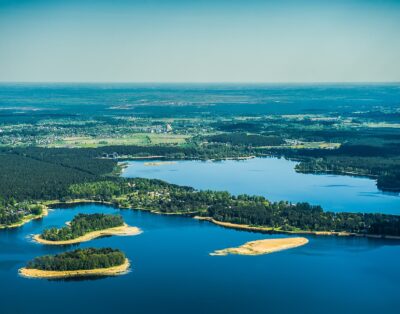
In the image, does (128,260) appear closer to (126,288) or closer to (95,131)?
(126,288)

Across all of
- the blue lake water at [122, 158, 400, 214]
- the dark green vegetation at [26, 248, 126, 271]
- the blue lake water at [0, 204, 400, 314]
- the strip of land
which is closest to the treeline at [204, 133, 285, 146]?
the blue lake water at [122, 158, 400, 214]

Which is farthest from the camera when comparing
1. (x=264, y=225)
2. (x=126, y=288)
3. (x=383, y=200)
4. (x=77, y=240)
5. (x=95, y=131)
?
(x=95, y=131)

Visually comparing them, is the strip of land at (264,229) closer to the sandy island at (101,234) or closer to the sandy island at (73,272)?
the sandy island at (101,234)

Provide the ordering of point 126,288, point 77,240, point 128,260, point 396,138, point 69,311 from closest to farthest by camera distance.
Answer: point 69,311, point 126,288, point 128,260, point 77,240, point 396,138

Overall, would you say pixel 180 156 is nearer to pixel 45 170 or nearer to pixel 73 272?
pixel 45 170

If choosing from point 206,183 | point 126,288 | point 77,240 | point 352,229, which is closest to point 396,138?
point 206,183

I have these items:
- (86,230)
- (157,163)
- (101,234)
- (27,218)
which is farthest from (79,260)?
(157,163)
